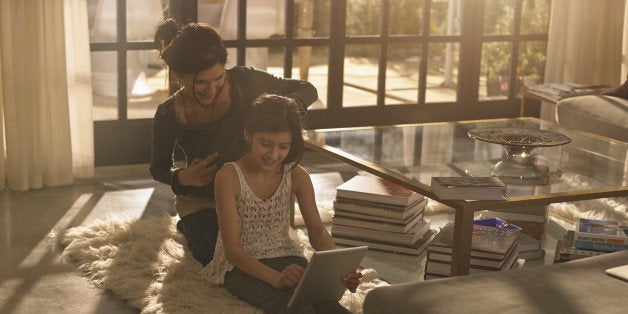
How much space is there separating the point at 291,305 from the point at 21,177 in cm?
204

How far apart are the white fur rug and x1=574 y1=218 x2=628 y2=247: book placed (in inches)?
25.2

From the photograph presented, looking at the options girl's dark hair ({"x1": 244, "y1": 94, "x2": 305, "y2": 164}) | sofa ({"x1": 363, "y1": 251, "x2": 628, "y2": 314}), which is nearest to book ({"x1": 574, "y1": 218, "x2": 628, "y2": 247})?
sofa ({"x1": 363, "y1": 251, "x2": 628, "y2": 314})

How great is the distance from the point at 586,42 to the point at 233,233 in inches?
130

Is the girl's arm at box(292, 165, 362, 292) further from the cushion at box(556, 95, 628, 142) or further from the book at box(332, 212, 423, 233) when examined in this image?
the cushion at box(556, 95, 628, 142)

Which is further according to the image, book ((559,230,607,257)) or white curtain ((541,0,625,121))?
white curtain ((541,0,625,121))

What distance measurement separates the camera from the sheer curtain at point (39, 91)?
384 centimetres

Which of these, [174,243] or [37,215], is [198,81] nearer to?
[174,243]

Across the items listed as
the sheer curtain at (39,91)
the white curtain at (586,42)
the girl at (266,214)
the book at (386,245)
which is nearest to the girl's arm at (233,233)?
the girl at (266,214)

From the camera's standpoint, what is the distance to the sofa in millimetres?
1900

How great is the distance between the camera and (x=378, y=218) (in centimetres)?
319

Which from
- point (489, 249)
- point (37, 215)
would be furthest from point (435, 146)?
point (37, 215)

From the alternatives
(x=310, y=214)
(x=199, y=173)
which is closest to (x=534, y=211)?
(x=310, y=214)

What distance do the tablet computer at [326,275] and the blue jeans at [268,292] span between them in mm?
29

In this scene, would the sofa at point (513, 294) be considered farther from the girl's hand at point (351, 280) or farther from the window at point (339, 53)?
the window at point (339, 53)
